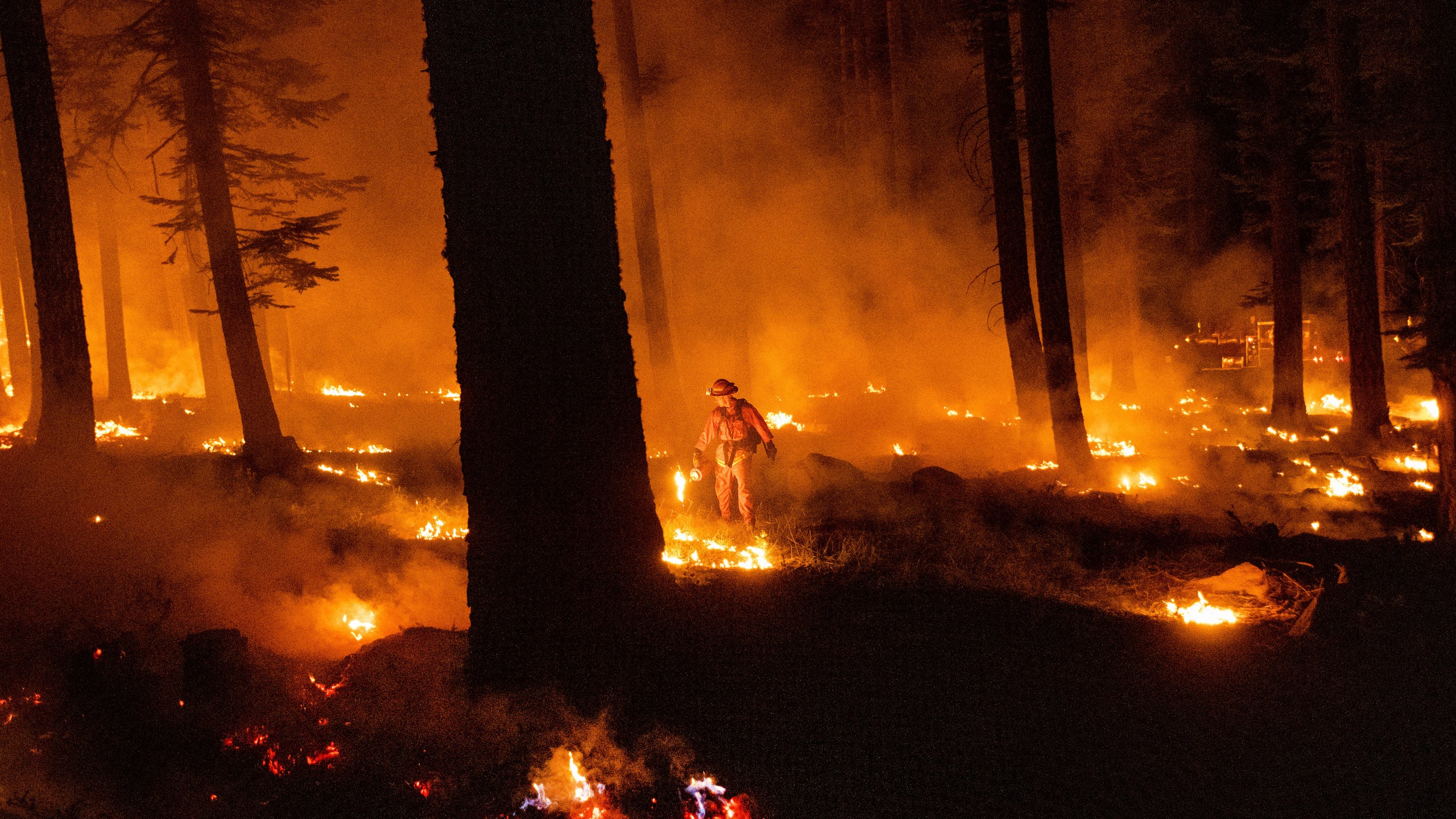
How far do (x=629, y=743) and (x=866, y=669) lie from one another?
1.46 m

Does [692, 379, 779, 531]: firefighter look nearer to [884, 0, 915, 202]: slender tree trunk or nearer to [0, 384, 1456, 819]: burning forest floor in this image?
[0, 384, 1456, 819]: burning forest floor

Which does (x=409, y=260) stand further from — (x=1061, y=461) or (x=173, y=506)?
(x=1061, y=461)

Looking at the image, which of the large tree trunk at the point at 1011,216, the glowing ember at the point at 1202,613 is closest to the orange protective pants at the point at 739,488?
the glowing ember at the point at 1202,613

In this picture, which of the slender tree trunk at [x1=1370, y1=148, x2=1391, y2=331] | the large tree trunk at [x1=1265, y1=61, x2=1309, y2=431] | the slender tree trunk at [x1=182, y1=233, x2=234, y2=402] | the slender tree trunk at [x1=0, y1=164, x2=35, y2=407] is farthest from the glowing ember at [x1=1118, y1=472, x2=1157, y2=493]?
the slender tree trunk at [x1=0, y1=164, x2=35, y2=407]

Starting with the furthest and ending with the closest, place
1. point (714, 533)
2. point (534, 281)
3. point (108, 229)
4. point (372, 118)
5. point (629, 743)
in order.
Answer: point (372, 118), point (108, 229), point (714, 533), point (534, 281), point (629, 743)

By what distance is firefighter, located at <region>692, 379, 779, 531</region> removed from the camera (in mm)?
9117

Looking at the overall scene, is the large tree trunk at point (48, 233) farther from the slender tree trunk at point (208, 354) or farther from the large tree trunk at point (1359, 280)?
the large tree trunk at point (1359, 280)

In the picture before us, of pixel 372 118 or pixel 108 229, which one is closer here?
pixel 108 229

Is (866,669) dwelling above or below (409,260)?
below

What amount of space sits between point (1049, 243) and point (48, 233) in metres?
12.8

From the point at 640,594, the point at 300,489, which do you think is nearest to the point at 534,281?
the point at 640,594

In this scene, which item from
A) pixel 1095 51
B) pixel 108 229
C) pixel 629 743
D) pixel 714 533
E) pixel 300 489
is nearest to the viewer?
pixel 629 743

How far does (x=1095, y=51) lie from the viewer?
2119cm

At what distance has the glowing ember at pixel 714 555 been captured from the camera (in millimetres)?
7367
